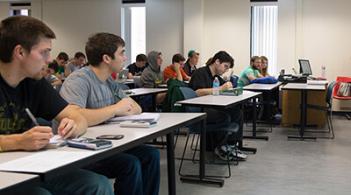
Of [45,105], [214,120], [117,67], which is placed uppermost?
[117,67]

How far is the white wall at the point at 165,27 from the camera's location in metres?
9.24

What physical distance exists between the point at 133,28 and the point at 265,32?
308 cm

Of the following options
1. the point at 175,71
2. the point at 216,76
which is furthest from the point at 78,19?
the point at 216,76

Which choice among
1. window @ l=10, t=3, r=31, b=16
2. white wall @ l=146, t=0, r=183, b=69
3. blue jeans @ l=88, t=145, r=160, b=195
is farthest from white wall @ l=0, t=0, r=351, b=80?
blue jeans @ l=88, t=145, r=160, b=195

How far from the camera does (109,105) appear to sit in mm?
2492

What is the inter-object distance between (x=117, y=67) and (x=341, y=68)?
6.79m

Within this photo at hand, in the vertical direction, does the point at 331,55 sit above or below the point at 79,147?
above

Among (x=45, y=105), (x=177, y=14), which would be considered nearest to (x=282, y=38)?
(x=177, y=14)

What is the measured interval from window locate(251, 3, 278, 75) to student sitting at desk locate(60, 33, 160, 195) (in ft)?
21.6

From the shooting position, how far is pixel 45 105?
1.96 meters

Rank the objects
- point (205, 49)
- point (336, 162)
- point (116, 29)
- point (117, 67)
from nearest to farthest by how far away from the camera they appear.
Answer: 1. point (117, 67)
2. point (336, 162)
3. point (205, 49)
4. point (116, 29)

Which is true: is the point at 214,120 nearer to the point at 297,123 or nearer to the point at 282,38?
the point at 297,123

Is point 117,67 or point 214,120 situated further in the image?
point 214,120

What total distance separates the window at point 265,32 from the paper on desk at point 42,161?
7.63 m
